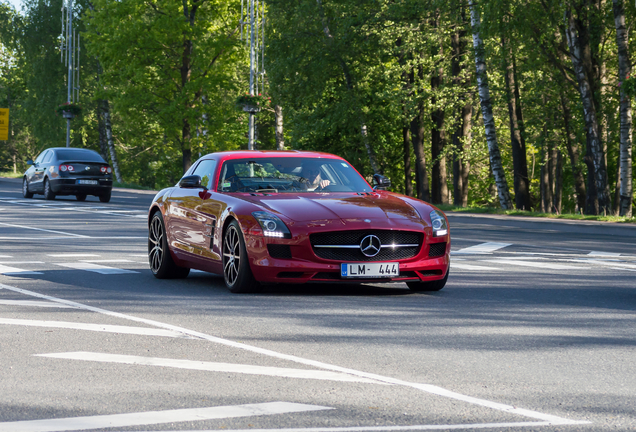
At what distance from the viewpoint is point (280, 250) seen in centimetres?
951

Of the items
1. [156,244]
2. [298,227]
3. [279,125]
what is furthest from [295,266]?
[279,125]

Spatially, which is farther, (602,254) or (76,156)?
(76,156)

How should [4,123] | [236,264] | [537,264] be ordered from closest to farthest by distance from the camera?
[236,264] → [537,264] → [4,123]

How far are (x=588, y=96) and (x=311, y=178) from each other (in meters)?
21.1

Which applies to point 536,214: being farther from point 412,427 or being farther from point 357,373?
point 412,427

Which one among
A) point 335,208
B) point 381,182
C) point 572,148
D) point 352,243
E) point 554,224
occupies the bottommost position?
point 554,224

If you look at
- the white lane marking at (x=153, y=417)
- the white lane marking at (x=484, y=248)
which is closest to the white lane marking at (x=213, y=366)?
the white lane marking at (x=153, y=417)

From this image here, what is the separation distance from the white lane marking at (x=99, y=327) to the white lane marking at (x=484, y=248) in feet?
29.1

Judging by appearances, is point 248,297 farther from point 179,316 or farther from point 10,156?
point 10,156

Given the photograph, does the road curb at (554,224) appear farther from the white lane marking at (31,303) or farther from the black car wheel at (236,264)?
the white lane marking at (31,303)

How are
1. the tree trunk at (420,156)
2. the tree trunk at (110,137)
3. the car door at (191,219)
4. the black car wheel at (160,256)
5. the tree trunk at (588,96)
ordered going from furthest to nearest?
the tree trunk at (110,137), the tree trunk at (420,156), the tree trunk at (588,96), the black car wheel at (160,256), the car door at (191,219)

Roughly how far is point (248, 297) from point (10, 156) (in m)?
103

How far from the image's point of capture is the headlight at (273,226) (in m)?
9.49

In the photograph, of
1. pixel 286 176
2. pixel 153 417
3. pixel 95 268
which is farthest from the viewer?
pixel 95 268
